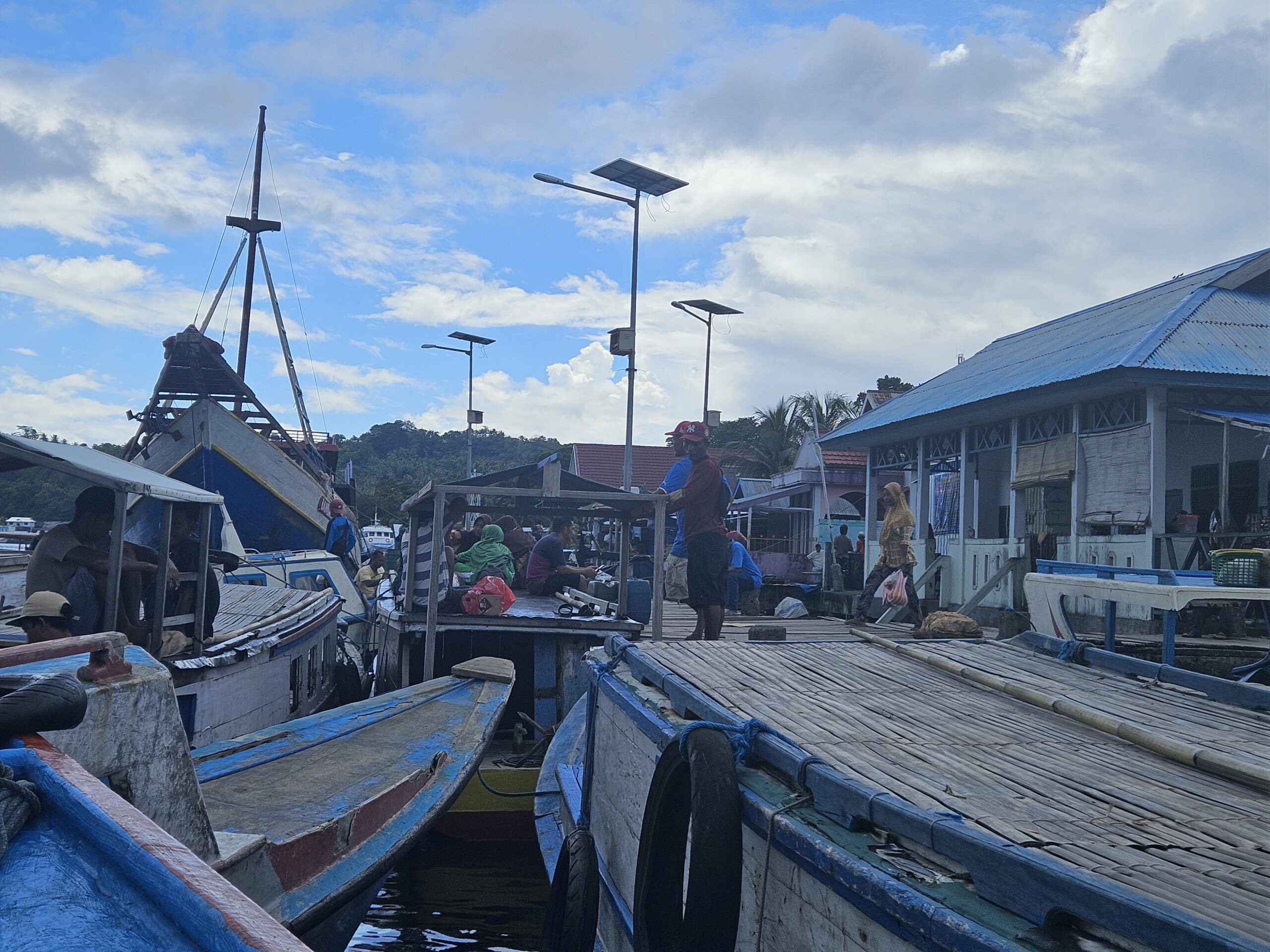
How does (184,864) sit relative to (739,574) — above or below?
above

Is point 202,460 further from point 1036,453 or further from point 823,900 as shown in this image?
point 823,900

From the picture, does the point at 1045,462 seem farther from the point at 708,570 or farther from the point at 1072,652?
the point at 1072,652

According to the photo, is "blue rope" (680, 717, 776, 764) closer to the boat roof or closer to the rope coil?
the rope coil

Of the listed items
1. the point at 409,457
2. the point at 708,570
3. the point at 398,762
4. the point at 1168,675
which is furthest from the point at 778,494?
the point at 409,457

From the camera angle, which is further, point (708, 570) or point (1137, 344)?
point (1137, 344)

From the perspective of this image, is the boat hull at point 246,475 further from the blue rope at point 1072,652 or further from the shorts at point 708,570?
the blue rope at point 1072,652

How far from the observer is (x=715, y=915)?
288 cm

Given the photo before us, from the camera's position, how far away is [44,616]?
5.09 meters

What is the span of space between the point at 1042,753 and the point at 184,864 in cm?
241

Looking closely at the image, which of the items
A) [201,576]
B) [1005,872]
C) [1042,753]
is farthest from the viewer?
[201,576]

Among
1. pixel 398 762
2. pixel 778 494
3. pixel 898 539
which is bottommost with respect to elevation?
pixel 398 762

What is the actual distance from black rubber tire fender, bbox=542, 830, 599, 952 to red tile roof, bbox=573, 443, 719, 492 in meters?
36.3

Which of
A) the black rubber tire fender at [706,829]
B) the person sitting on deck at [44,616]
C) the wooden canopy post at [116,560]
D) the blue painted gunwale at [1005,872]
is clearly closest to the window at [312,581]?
the wooden canopy post at [116,560]

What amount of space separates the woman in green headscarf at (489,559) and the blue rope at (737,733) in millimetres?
7472
